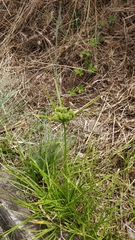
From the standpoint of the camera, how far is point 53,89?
2455mm

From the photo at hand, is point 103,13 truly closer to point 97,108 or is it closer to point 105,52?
point 105,52

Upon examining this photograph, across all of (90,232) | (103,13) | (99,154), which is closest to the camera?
(90,232)

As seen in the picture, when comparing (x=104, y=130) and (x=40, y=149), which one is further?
(x=104, y=130)

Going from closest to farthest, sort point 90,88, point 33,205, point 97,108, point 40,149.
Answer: point 33,205
point 40,149
point 97,108
point 90,88

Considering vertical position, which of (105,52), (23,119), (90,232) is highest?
(105,52)

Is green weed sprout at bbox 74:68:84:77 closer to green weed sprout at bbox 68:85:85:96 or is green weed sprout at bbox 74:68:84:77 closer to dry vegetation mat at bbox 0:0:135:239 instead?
dry vegetation mat at bbox 0:0:135:239

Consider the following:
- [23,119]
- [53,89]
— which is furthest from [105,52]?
[23,119]

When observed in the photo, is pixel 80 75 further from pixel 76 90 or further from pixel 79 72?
pixel 76 90

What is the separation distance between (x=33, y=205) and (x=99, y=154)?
0.55 m

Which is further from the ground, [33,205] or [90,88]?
[90,88]

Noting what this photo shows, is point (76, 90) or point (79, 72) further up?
point (79, 72)

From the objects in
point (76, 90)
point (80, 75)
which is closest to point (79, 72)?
point (80, 75)

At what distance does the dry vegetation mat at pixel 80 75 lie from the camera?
77.1 inches

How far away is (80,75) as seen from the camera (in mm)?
2457
